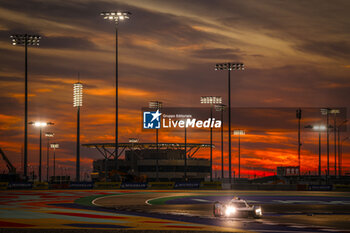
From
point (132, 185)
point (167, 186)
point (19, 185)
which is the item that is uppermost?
point (19, 185)

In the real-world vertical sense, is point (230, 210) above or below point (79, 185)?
above

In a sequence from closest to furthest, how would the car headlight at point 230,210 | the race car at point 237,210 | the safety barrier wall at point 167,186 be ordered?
1. the race car at point 237,210
2. the car headlight at point 230,210
3. the safety barrier wall at point 167,186

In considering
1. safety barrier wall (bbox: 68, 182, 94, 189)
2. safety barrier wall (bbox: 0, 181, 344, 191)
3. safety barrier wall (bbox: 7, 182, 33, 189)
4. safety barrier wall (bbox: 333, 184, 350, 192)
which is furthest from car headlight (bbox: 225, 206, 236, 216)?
safety barrier wall (bbox: 333, 184, 350, 192)

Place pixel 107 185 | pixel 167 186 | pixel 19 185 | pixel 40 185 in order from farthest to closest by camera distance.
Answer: pixel 167 186 → pixel 107 185 → pixel 40 185 → pixel 19 185

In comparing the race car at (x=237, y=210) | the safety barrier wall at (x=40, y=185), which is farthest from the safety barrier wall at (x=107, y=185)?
the race car at (x=237, y=210)

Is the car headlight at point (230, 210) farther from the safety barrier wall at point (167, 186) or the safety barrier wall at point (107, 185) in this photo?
the safety barrier wall at point (107, 185)

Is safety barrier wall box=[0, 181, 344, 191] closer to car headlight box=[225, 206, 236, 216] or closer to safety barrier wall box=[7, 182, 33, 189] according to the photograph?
safety barrier wall box=[7, 182, 33, 189]

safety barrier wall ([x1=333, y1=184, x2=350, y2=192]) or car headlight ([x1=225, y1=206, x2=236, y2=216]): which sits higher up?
car headlight ([x1=225, y1=206, x2=236, y2=216])

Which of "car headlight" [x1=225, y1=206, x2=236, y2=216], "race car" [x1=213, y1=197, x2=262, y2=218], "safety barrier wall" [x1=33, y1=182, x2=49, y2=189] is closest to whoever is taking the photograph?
"race car" [x1=213, y1=197, x2=262, y2=218]

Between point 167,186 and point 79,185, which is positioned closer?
point 79,185

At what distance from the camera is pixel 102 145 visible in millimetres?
129500

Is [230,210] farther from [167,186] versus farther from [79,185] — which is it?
[79,185]

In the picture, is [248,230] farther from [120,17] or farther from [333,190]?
[333,190]

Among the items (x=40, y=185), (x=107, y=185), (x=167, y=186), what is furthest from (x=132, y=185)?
(x=40, y=185)
